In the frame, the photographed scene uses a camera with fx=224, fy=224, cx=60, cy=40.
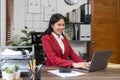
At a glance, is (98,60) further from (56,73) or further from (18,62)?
(18,62)

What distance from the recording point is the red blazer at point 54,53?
2.27m

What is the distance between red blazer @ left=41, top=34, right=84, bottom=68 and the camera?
227 centimetres

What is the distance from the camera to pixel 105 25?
15.3 ft

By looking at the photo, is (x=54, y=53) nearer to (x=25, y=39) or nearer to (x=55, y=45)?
(x=55, y=45)

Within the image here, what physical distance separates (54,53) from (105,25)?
2.50 meters

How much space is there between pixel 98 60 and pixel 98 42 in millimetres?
2703

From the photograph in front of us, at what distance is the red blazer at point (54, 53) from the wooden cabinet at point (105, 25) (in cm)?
202

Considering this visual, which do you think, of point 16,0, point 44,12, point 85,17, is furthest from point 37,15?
point 85,17

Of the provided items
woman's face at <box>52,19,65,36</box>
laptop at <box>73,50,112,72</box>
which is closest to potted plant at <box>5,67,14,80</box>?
laptop at <box>73,50,112,72</box>

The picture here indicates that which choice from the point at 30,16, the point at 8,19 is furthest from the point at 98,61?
the point at 30,16

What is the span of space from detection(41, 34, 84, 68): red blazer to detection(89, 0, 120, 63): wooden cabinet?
Result: 2023 mm

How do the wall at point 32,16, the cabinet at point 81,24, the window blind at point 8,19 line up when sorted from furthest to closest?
the wall at point 32,16 < the cabinet at point 81,24 < the window blind at point 8,19

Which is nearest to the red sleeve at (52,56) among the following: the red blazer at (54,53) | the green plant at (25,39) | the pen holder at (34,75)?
the red blazer at (54,53)

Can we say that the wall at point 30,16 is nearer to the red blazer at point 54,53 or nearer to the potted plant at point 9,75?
the red blazer at point 54,53
